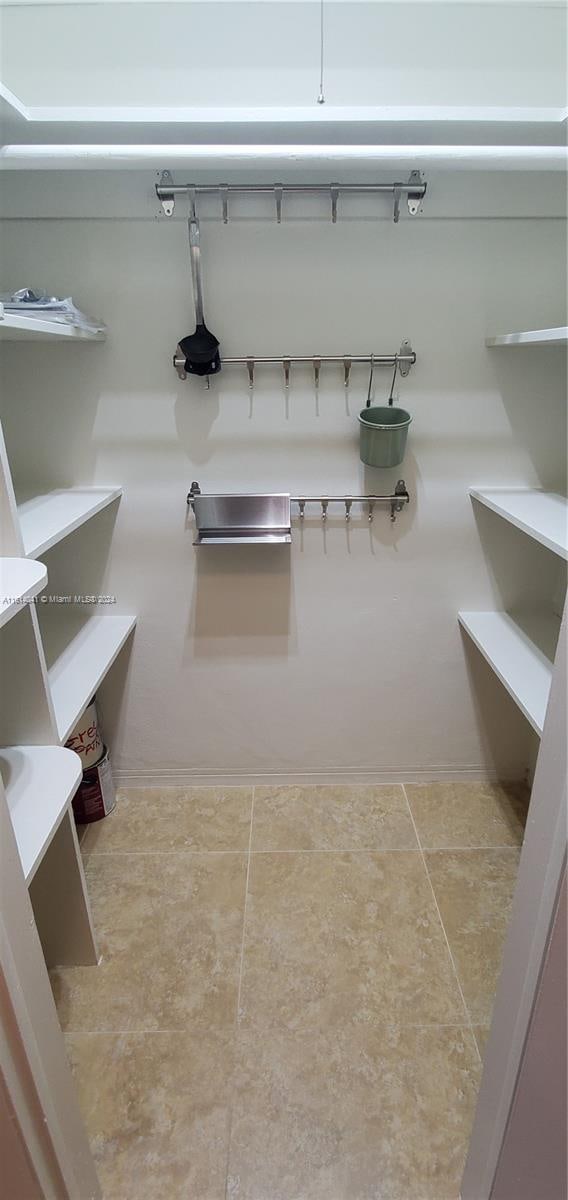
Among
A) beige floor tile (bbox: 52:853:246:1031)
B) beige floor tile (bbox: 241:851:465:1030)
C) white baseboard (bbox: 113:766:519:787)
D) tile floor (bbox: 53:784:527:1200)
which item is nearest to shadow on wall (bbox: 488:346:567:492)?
white baseboard (bbox: 113:766:519:787)

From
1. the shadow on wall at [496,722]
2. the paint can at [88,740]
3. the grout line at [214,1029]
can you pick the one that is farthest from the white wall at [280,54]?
the grout line at [214,1029]

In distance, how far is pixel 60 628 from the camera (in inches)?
72.2

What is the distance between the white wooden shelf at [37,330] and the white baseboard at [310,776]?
58.2 inches

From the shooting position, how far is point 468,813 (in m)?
1.94

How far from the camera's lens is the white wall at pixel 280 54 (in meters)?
1.36

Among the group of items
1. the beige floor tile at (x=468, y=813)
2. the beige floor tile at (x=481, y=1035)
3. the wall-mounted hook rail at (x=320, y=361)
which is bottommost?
the beige floor tile at (x=468, y=813)

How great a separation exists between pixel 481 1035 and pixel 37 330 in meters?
1.87

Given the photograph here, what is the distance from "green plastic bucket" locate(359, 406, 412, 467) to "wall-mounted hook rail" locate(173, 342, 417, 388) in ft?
0.38

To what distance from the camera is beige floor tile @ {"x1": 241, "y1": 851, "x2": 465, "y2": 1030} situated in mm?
1350

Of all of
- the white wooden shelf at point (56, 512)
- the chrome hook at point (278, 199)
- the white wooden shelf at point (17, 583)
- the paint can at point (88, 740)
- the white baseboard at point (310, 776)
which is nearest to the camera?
the white wooden shelf at point (17, 583)

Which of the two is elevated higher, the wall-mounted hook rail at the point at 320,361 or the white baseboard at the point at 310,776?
the wall-mounted hook rail at the point at 320,361

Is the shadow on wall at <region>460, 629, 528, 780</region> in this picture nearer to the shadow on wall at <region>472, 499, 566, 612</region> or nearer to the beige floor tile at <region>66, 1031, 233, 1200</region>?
the shadow on wall at <region>472, 499, 566, 612</region>

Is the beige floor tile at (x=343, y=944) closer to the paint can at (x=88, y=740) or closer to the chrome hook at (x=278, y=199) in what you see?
the paint can at (x=88, y=740)

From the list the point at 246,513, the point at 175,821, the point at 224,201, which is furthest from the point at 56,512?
the point at 175,821
